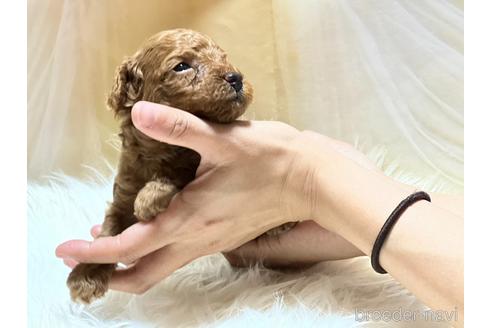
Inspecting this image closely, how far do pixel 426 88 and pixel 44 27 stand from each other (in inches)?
31.6

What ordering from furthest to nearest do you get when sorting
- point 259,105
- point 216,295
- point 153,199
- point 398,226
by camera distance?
1. point 259,105
2. point 216,295
3. point 153,199
4. point 398,226


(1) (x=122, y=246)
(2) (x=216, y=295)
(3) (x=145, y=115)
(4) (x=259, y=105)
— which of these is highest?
(3) (x=145, y=115)

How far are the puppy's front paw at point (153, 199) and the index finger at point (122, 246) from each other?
0.09ft

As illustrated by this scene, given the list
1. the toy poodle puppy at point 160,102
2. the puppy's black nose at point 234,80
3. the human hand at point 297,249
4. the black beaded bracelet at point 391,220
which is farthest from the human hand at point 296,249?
the puppy's black nose at point 234,80

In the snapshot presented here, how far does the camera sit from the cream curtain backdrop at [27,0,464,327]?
42.1 inches

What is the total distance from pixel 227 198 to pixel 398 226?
0.29m

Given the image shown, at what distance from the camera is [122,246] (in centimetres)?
103

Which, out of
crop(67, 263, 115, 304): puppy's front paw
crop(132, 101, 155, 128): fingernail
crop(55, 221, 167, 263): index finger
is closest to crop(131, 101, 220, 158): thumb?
crop(132, 101, 155, 128): fingernail

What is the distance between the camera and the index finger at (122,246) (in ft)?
3.37

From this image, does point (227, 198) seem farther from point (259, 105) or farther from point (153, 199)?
point (259, 105)

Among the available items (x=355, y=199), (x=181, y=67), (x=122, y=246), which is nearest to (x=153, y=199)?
(x=122, y=246)

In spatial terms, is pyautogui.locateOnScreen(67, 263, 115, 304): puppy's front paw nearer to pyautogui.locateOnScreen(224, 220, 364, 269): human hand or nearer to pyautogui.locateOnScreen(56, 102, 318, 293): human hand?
pyautogui.locateOnScreen(56, 102, 318, 293): human hand
